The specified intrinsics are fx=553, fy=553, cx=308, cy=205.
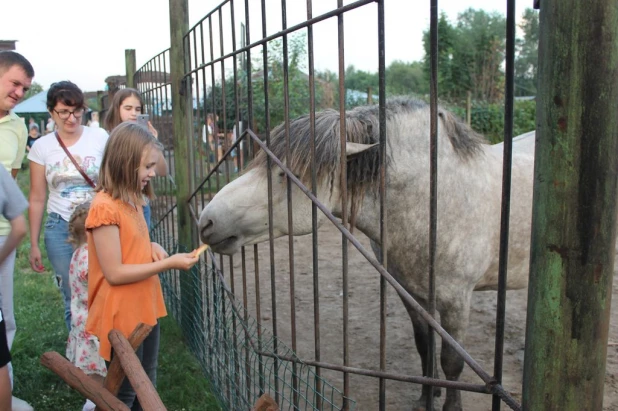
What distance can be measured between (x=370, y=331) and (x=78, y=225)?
2.37m

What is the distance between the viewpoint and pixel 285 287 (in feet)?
17.9

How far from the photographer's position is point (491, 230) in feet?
8.35

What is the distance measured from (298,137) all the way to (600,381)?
61.5 inches

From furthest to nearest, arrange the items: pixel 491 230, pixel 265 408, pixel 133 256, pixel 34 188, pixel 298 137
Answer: pixel 34 188
pixel 491 230
pixel 298 137
pixel 133 256
pixel 265 408

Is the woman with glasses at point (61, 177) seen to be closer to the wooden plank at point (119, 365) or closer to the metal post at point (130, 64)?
the wooden plank at point (119, 365)

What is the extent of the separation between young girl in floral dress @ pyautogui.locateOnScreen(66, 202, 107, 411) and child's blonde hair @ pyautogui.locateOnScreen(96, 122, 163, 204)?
0.62 meters

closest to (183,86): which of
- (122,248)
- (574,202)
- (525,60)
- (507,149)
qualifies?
(122,248)

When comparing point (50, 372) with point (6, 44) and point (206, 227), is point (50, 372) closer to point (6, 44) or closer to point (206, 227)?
point (206, 227)

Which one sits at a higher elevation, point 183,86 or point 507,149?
point 183,86

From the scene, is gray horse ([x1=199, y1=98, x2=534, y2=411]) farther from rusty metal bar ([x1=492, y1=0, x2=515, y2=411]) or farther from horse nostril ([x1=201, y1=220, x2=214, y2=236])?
rusty metal bar ([x1=492, y1=0, x2=515, y2=411])

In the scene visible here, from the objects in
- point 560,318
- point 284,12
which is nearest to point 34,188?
point 284,12

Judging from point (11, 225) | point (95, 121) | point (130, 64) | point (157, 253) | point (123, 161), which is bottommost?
point (157, 253)

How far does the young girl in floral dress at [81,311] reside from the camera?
2736 millimetres

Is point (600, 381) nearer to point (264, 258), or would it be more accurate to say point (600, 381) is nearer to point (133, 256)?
point (133, 256)
